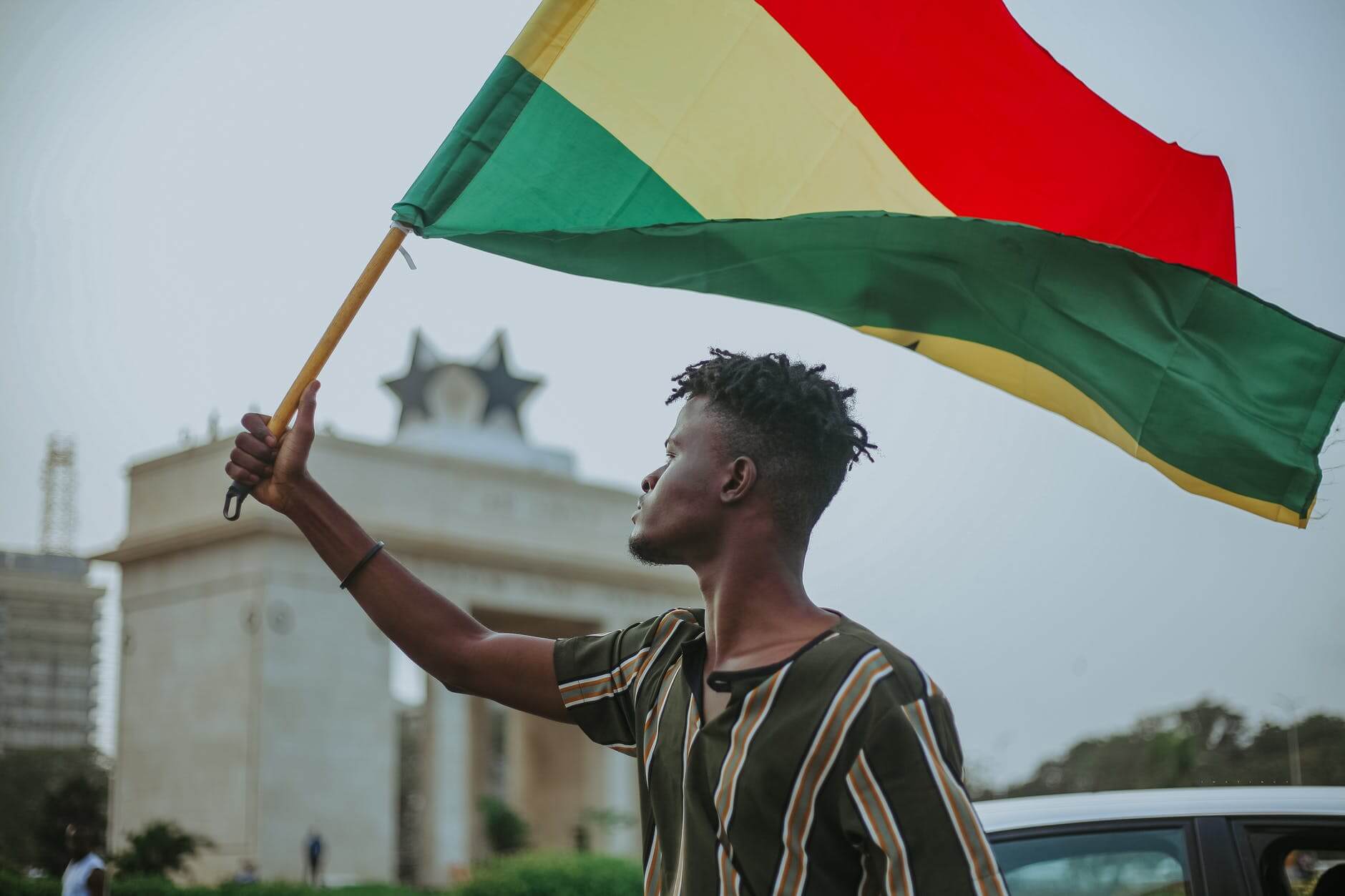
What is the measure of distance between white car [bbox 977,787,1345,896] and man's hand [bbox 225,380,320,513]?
7.08 feet

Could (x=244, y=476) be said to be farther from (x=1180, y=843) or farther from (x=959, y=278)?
(x=1180, y=843)

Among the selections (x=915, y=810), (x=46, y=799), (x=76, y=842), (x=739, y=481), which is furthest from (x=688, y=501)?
(x=46, y=799)

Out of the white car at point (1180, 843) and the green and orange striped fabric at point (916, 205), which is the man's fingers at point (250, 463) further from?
the white car at point (1180, 843)

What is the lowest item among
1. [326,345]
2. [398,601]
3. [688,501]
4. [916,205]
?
[398,601]

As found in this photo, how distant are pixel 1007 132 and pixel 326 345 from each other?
6.00ft

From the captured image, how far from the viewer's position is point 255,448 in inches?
101

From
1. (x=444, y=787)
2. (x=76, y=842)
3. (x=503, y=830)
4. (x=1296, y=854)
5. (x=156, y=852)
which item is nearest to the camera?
(x=1296, y=854)

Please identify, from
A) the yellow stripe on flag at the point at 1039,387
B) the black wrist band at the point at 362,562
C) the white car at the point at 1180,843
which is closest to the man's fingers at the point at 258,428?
the black wrist band at the point at 362,562

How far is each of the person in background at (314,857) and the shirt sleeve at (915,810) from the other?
76.7ft

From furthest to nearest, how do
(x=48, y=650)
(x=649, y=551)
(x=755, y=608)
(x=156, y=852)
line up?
1. (x=48, y=650)
2. (x=156, y=852)
3. (x=649, y=551)
4. (x=755, y=608)

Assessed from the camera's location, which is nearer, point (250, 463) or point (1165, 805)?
point (250, 463)

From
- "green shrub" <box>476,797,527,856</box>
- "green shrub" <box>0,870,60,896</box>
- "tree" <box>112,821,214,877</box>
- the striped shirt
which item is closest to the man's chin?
the striped shirt

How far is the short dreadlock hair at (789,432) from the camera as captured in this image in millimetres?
2242

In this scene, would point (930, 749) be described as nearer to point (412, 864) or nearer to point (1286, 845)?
point (1286, 845)
